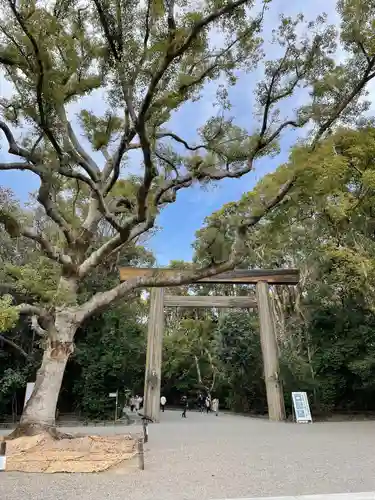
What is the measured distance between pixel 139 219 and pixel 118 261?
33.0ft

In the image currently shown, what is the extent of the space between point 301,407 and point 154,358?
4.92 meters

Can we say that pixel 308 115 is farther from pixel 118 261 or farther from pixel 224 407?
pixel 224 407

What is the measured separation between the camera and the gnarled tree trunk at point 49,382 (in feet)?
19.2

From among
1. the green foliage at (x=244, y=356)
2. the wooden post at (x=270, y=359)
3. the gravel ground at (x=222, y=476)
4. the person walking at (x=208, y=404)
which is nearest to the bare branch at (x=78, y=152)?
the gravel ground at (x=222, y=476)

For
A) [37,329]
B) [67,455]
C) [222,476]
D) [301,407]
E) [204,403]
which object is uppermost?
[204,403]

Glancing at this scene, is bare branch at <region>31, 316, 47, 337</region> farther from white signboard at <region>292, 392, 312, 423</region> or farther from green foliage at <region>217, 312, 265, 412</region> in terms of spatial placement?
green foliage at <region>217, 312, 265, 412</region>

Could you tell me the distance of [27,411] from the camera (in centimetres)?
595

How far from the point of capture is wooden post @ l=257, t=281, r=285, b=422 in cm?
1303

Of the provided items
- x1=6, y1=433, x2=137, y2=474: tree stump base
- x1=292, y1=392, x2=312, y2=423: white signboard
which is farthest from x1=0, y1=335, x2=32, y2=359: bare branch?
x1=292, y1=392, x2=312, y2=423: white signboard

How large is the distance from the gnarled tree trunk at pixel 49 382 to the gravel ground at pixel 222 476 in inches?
40.7

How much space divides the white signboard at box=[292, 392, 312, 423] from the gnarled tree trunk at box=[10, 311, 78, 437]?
8.53 meters

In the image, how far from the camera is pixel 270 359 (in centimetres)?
1336

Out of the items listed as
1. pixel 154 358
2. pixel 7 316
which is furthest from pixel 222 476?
pixel 154 358

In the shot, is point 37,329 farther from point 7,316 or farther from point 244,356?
point 244,356
